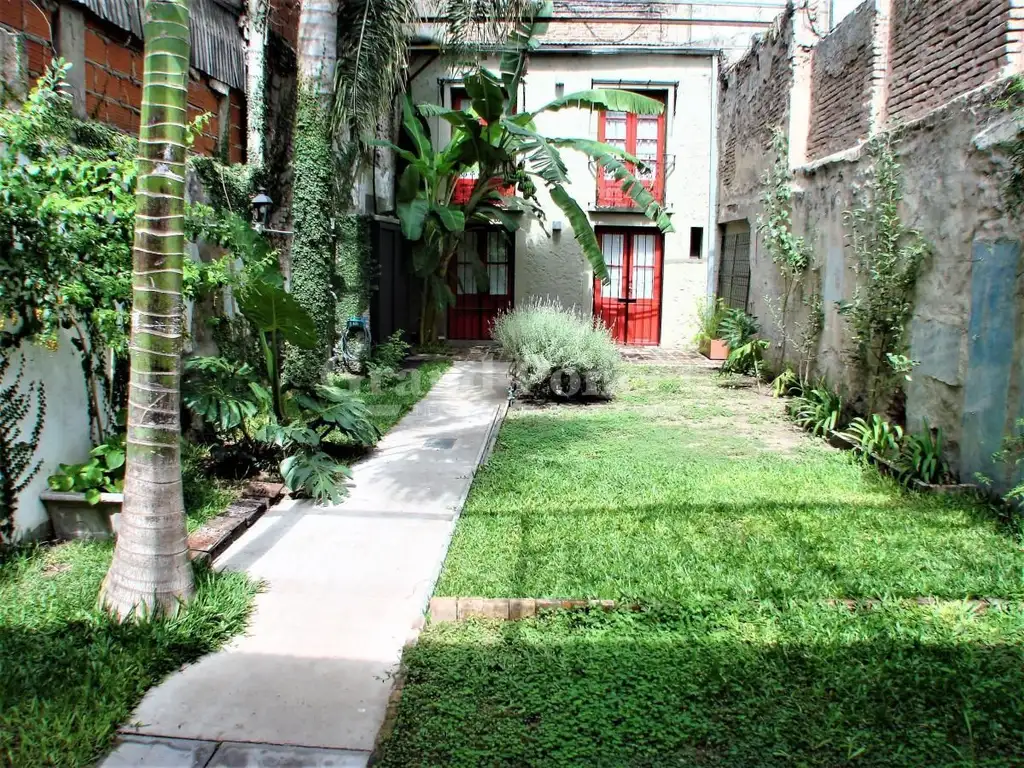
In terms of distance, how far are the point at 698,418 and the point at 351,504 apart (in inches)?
189

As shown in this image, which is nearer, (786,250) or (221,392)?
(221,392)

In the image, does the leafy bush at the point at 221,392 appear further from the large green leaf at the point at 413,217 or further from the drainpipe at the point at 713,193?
the drainpipe at the point at 713,193

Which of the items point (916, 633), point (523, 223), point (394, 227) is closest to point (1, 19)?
point (916, 633)

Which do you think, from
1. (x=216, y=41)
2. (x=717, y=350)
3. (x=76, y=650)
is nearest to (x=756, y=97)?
(x=717, y=350)

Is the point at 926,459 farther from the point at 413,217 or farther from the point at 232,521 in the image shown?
the point at 413,217

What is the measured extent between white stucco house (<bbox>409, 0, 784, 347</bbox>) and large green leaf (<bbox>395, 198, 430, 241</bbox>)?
3.15 metres

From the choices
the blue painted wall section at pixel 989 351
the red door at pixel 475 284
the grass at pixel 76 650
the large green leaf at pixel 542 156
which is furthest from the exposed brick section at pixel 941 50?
the red door at pixel 475 284

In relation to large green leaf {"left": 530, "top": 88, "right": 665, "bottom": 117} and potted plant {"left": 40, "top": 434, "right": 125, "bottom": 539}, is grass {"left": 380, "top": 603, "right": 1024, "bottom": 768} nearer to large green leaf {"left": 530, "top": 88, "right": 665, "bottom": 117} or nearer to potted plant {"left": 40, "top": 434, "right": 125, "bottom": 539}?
potted plant {"left": 40, "top": 434, "right": 125, "bottom": 539}

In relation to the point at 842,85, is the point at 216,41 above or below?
above

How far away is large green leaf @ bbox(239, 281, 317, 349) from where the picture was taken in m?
6.05

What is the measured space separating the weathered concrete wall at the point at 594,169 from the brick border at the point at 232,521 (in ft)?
34.4

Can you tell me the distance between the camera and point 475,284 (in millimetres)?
16469

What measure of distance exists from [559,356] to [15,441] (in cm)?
645

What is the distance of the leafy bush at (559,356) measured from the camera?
401 inches
